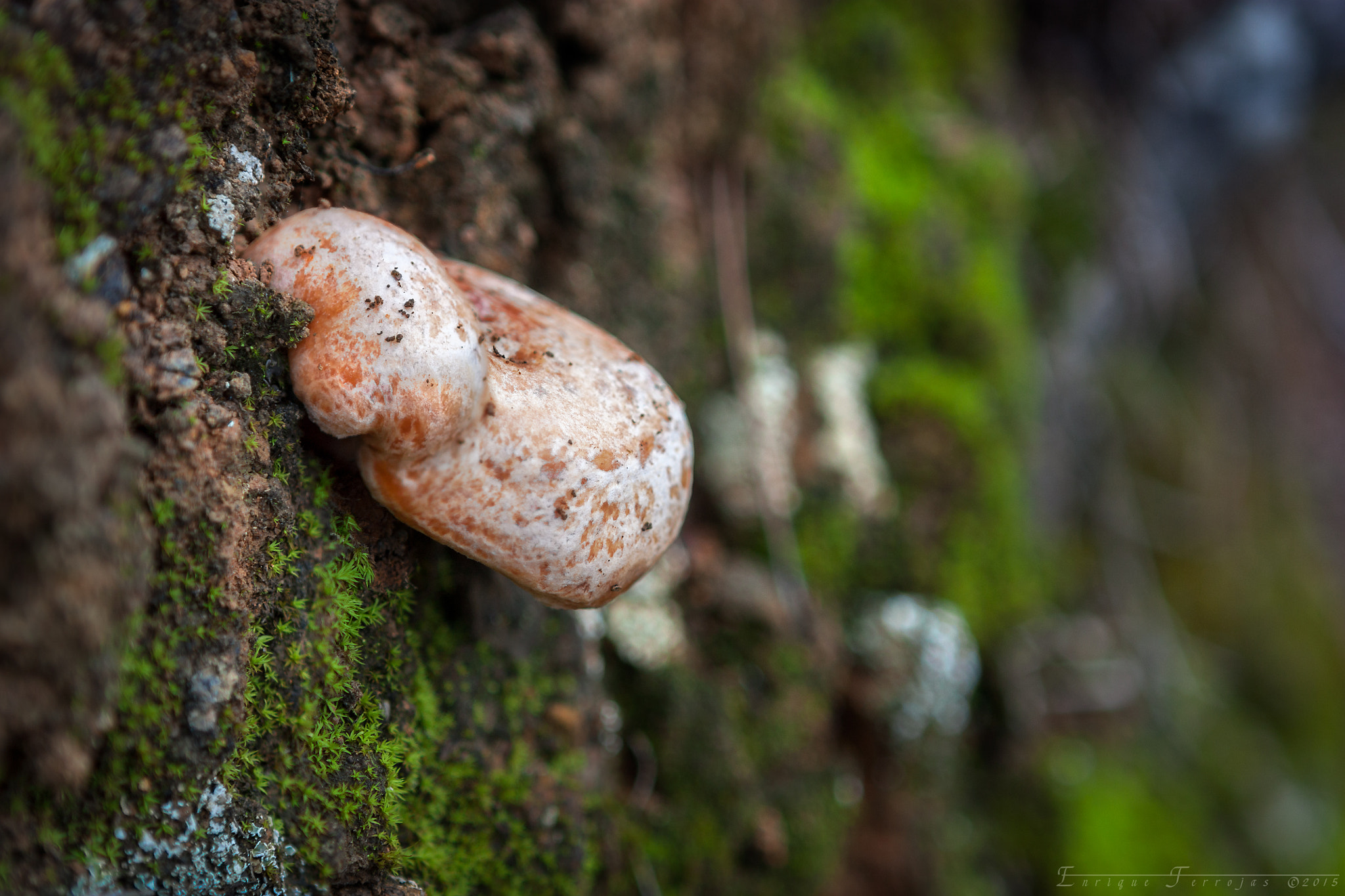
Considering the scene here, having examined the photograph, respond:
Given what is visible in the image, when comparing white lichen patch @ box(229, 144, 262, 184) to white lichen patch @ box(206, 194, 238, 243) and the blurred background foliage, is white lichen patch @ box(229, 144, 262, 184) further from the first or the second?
the blurred background foliage

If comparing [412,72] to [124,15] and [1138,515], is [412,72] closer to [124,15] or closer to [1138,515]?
[124,15]

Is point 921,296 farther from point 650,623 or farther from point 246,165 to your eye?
point 246,165

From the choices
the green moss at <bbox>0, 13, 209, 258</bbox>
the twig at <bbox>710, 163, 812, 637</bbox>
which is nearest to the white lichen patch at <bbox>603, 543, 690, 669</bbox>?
the twig at <bbox>710, 163, 812, 637</bbox>

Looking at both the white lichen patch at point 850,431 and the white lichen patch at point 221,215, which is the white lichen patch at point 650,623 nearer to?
the white lichen patch at point 850,431

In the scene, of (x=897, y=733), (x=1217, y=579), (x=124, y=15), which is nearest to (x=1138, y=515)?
(x=1217, y=579)

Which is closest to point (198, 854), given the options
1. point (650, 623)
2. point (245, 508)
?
point (245, 508)

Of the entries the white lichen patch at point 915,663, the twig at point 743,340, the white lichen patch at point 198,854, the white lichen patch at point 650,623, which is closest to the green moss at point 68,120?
the white lichen patch at point 198,854

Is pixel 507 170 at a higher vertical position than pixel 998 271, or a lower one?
higher
